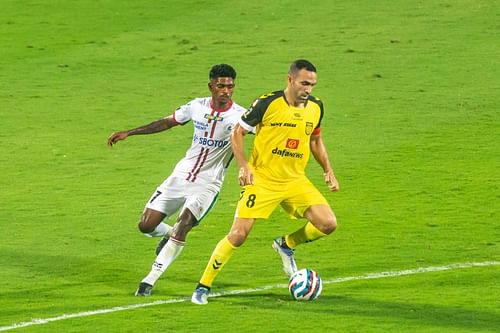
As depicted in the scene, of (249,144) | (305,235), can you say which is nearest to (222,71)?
(305,235)

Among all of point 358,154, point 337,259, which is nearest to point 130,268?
point 337,259

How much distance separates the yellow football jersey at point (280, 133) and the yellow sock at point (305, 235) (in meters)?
0.54

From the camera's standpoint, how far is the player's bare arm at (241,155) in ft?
42.4

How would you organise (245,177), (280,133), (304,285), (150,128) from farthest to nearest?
(150,128)
(280,133)
(304,285)
(245,177)

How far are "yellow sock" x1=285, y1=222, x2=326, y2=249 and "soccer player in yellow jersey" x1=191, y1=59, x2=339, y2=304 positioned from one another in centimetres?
1

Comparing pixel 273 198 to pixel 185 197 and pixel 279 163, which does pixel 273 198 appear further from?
pixel 185 197

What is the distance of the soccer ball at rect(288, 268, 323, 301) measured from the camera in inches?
515

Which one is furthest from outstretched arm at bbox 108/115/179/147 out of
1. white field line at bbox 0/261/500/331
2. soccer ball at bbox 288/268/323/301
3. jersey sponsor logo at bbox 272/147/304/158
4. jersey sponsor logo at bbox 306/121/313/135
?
soccer ball at bbox 288/268/323/301

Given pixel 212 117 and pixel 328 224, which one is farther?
pixel 212 117

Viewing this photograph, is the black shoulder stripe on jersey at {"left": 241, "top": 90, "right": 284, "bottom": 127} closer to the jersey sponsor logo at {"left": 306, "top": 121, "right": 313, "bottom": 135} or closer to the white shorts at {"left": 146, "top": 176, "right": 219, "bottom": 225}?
the jersey sponsor logo at {"left": 306, "top": 121, "right": 313, "bottom": 135}

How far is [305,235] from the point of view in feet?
45.0

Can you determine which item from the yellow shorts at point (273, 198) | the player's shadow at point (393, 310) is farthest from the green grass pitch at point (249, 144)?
the yellow shorts at point (273, 198)

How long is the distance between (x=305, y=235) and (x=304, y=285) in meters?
0.77

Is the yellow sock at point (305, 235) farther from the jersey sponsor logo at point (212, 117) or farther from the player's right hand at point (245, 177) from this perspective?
the jersey sponsor logo at point (212, 117)
